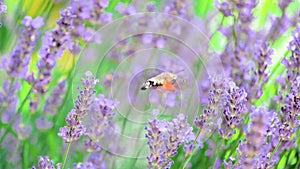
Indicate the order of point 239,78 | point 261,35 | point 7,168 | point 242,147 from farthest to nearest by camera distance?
1. point 261,35
2. point 239,78
3. point 7,168
4. point 242,147

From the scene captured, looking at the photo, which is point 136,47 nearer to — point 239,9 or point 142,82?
point 142,82

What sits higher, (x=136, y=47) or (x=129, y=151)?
(x=136, y=47)

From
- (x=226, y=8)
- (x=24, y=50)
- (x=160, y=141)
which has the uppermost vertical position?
(x=226, y=8)

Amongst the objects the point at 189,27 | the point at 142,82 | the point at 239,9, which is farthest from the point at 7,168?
the point at 239,9

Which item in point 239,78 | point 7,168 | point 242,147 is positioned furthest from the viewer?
point 239,78

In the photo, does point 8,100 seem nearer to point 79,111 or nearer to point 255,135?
point 79,111

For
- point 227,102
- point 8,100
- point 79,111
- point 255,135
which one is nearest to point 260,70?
point 227,102

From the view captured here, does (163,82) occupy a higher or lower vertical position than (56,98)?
higher
